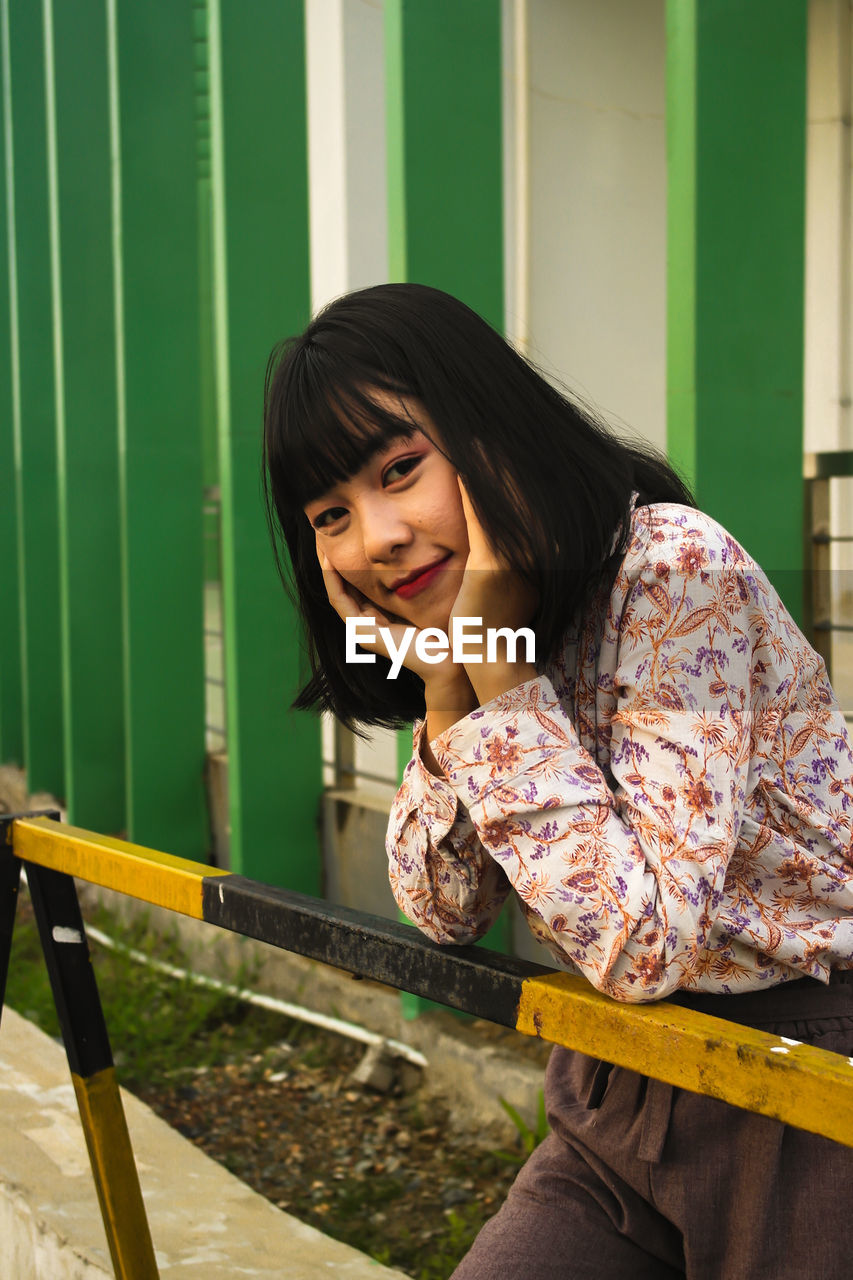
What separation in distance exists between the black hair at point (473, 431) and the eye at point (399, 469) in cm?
3

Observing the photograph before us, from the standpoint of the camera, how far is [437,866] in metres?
1.57

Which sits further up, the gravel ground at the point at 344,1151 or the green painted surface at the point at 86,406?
the green painted surface at the point at 86,406

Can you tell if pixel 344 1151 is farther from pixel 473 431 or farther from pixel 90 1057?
pixel 473 431

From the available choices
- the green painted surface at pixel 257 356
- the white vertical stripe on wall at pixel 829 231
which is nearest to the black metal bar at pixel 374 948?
the green painted surface at pixel 257 356

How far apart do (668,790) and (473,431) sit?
456mm

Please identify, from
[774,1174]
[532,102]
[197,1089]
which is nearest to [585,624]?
[774,1174]

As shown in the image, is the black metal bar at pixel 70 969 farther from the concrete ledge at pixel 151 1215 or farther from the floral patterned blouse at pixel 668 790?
the floral patterned blouse at pixel 668 790

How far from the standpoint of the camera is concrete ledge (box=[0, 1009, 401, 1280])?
258cm

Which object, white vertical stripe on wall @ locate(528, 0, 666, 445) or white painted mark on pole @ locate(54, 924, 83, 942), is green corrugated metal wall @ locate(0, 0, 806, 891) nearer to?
white vertical stripe on wall @ locate(528, 0, 666, 445)

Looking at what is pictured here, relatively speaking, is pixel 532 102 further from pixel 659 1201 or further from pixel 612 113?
pixel 659 1201

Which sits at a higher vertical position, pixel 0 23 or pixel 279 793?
pixel 0 23

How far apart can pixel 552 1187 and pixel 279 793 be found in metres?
3.82

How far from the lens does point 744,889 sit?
4.72ft

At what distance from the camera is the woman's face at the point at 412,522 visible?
1.51 m
